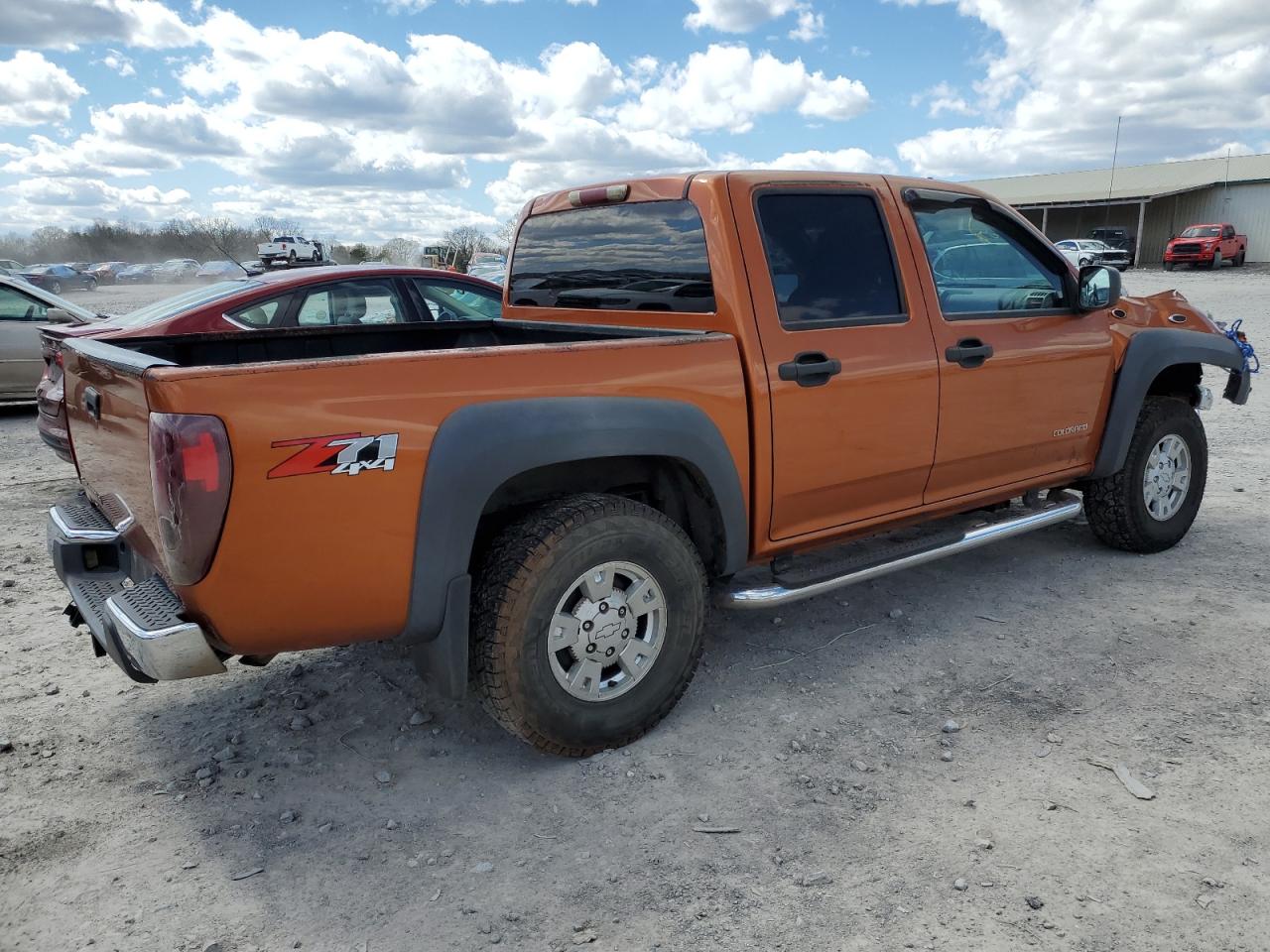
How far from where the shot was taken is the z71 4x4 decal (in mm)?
2557

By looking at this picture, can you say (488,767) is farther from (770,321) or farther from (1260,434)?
(1260,434)

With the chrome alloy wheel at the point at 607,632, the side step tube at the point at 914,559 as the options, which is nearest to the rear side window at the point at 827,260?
the side step tube at the point at 914,559

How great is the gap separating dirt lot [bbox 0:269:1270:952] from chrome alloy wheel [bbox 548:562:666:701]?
29 centimetres

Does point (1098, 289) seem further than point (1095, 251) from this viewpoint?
No

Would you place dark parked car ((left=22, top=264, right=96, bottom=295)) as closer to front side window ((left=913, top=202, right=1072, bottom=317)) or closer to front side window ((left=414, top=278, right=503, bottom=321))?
front side window ((left=414, top=278, right=503, bottom=321))

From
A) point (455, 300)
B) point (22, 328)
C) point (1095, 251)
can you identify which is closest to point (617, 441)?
point (455, 300)

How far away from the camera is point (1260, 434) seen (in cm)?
809

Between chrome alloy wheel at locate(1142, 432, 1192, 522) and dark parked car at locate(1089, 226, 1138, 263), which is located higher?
dark parked car at locate(1089, 226, 1138, 263)

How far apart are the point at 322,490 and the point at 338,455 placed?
0.10 meters

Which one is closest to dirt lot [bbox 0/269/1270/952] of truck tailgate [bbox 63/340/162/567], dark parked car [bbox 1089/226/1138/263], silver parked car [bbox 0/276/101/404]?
truck tailgate [bbox 63/340/162/567]

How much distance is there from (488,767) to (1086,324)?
3.43 meters

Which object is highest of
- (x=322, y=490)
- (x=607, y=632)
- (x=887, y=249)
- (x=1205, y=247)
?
(x=1205, y=247)

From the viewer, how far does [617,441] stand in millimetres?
3117

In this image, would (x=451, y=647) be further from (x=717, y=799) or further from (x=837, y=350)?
(x=837, y=350)
